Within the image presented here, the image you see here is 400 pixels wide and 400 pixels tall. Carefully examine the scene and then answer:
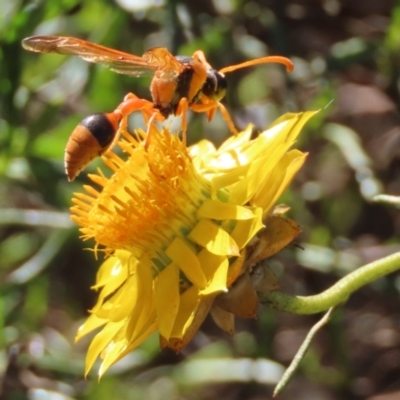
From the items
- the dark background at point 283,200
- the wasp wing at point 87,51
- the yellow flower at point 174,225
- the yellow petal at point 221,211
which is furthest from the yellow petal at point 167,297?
the dark background at point 283,200

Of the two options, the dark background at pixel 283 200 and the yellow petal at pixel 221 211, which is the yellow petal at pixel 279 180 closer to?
the yellow petal at pixel 221 211

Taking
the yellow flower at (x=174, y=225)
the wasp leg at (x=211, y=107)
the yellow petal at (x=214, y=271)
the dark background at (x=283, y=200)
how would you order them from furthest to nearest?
the dark background at (x=283, y=200), the wasp leg at (x=211, y=107), the yellow flower at (x=174, y=225), the yellow petal at (x=214, y=271)

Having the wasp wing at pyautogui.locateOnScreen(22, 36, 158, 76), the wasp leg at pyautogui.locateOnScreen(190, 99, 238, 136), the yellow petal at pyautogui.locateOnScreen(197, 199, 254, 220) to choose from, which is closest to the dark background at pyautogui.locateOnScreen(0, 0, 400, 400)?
the wasp leg at pyautogui.locateOnScreen(190, 99, 238, 136)

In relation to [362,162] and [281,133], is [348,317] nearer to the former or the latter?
[362,162]

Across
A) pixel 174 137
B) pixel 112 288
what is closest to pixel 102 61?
pixel 174 137

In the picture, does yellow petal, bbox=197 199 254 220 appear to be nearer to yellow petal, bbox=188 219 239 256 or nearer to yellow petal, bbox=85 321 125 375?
yellow petal, bbox=188 219 239 256

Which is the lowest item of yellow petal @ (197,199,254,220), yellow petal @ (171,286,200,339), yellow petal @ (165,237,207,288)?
yellow petal @ (171,286,200,339)

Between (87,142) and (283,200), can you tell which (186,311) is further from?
(283,200)
